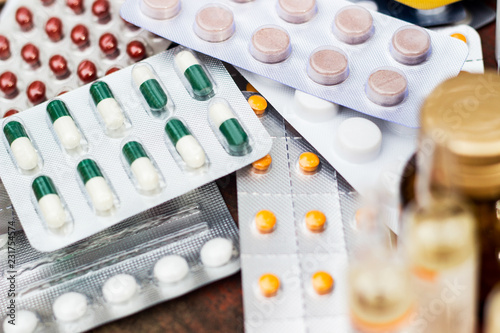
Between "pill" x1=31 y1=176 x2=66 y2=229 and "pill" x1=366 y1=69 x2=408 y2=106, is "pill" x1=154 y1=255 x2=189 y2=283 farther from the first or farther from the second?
"pill" x1=366 y1=69 x2=408 y2=106

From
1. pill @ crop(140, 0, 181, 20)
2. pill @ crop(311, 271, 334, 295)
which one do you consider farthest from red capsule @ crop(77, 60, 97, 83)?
pill @ crop(311, 271, 334, 295)

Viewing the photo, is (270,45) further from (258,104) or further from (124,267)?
(124,267)

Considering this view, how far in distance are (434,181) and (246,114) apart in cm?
34

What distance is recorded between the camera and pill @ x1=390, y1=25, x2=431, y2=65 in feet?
2.42

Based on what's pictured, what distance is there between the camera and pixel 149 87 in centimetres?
73

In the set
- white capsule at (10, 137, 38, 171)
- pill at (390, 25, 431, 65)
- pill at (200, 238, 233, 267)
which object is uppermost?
pill at (390, 25, 431, 65)

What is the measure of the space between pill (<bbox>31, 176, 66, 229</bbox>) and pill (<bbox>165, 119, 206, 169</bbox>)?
149 millimetres

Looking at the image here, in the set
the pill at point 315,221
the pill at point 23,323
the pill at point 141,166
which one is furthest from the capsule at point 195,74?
A: the pill at point 23,323

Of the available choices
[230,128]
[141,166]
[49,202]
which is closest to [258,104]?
[230,128]

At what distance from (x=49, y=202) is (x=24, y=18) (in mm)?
313

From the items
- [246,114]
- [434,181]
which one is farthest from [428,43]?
[434,181]

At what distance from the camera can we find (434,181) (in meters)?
0.44

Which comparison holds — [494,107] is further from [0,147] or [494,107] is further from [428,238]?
[0,147]

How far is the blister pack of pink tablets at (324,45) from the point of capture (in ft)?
2.37
